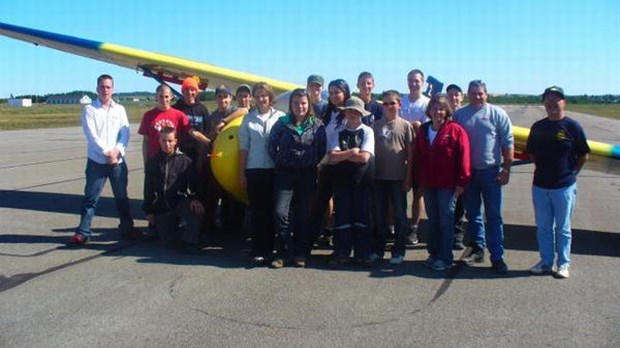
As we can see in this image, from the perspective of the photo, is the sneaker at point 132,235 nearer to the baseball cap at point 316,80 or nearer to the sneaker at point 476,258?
the baseball cap at point 316,80

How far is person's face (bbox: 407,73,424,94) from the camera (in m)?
6.35

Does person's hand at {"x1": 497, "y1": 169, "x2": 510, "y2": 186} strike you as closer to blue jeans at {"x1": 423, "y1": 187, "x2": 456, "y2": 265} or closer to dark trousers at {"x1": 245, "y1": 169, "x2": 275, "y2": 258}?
blue jeans at {"x1": 423, "y1": 187, "x2": 456, "y2": 265}

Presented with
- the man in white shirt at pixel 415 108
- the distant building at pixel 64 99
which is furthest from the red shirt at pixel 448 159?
the distant building at pixel 64 99

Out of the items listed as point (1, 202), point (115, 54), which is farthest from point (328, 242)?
point (1, 202)

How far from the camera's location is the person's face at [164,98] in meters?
6.11

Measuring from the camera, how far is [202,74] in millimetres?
8305

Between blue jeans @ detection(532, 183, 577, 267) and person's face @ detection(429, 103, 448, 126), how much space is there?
108cm

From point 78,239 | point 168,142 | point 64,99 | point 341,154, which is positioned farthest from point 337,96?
point 64,99

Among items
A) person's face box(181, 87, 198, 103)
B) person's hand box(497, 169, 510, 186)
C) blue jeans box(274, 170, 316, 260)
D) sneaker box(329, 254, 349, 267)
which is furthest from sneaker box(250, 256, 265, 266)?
person's hand box(497, 169, 510, 186)

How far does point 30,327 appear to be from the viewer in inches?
149

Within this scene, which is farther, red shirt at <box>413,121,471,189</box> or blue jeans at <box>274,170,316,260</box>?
blue jeans at <box>274,170,316,260</box>

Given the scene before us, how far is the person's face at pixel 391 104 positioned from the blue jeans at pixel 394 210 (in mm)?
679

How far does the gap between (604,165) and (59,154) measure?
1499 centimetres

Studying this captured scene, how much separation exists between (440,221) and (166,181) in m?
2.84
